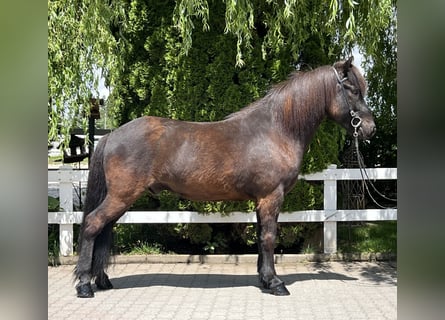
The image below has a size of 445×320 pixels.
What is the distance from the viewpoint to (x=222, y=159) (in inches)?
176

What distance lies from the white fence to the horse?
1410 millimetres

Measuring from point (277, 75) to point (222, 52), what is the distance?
80 centimetres

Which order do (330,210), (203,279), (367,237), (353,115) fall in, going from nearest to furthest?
(353,115)
(203,279)
(330,210)
(367,237)

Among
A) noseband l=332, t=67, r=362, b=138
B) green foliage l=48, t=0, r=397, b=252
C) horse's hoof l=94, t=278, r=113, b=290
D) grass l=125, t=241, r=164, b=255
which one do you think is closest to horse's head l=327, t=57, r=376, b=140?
noseband l=332, t=67, r=362, b=138

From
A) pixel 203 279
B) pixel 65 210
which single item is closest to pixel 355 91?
pixel 203 279

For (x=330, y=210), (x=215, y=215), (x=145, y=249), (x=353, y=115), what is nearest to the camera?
(x=353, y=115)

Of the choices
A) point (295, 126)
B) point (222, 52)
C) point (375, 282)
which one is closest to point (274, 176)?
point (295, 126)

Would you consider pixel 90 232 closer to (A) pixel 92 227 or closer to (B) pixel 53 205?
(A) pixel 92 227

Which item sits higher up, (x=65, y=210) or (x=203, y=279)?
(x=65, y=210)

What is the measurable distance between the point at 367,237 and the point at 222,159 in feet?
12.7

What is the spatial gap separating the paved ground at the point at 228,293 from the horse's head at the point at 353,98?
1.69 meters

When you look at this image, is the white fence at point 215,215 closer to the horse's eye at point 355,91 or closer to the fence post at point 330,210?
the fence post at point 330,210

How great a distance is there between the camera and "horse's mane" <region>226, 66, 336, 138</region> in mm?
4508

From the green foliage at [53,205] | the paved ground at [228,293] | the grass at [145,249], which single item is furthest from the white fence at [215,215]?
Result: the grass at [145,249]
